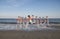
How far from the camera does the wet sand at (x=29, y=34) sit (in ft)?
10.00

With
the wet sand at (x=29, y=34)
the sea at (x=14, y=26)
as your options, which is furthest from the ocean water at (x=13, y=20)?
the wet sand at (x=29, y=34)

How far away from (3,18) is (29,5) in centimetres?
54

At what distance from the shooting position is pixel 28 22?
3146 millimetres

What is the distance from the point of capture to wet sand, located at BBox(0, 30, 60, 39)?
10.00 feet

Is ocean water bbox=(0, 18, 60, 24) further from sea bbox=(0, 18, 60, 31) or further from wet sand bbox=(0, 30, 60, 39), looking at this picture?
wet sand bbox=(0, 30, 60, 39)

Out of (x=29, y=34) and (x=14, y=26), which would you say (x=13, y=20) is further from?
(x=29, y=34)

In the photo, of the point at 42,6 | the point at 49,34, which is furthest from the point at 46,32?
the point at 42,6

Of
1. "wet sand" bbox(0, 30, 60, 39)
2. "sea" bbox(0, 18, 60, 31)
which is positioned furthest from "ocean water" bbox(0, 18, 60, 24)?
"wet sand" bbox(0, 30, 60, 39)

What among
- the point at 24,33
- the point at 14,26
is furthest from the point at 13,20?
the point at 24,33

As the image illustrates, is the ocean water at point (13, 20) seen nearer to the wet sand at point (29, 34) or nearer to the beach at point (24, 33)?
the beach at point (24, 33)

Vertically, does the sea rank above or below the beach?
above

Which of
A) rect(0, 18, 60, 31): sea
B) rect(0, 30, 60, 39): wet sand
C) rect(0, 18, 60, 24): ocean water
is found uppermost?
rect(0, 18, 60, 24): ocean water

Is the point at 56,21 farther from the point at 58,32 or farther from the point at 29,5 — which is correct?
the point at 29,5

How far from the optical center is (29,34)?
312 centimetres
